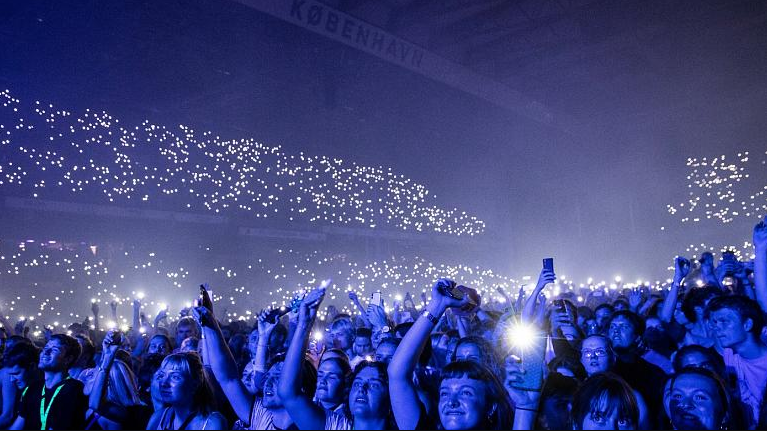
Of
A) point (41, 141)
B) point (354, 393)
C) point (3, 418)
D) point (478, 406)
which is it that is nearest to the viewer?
point (478, 406)

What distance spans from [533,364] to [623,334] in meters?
2.74

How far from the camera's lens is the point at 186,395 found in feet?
10.5

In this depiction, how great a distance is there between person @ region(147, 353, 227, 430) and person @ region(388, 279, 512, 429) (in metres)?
1.15

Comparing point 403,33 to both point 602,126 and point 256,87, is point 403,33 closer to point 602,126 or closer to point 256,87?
point 256,87

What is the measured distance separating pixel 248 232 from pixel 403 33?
326 inches

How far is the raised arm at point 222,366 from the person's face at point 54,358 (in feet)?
4.72

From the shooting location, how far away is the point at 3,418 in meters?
4.23

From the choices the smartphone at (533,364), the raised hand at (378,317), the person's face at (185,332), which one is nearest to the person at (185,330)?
the person's face at (185,332)

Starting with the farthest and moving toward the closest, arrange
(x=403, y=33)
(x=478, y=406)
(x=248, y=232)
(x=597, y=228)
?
(x=597, y=228) → (x=248, y=232) → (x=403, y=33) → (x=478, y=406)

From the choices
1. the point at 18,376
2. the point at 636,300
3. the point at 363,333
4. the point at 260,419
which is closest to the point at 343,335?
the point at 363,333

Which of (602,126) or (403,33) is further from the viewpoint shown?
(602,126)

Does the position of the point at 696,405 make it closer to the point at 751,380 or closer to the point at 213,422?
the point at 751,380

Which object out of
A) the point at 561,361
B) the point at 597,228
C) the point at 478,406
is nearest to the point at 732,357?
the point at 561,361

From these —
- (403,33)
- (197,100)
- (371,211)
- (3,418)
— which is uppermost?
(403,33)
